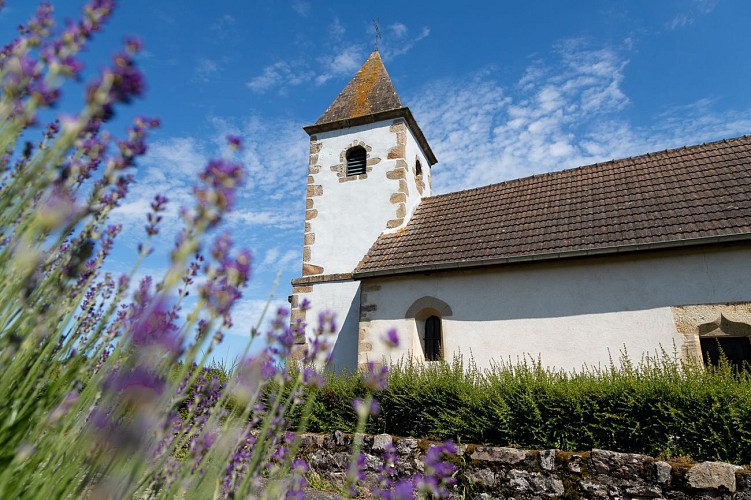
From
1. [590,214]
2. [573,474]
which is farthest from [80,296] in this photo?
[590,214]

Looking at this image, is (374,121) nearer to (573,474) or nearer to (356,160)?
(356,160)

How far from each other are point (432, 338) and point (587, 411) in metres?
4.51

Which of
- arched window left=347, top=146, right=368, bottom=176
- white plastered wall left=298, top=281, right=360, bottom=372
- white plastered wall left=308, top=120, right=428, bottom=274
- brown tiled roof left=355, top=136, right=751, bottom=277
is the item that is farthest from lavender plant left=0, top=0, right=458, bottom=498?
arched window left=347, top=146, right=368, bottom=176

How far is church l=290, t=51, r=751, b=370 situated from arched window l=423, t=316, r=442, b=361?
0.08ft

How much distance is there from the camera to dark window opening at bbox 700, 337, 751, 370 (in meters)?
7.40

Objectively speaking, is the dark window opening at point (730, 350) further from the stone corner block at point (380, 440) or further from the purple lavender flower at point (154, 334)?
the purple lavender flower at point (154, 334)

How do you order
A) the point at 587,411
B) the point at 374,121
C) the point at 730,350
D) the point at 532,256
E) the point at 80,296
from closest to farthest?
the point at 80,296
the point at 587,411
the point at 730,350
the point at 532,256
the point at 374,121

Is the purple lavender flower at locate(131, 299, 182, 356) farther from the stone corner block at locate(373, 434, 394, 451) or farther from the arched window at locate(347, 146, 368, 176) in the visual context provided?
the arched window at locate(347, 146, 368, 176)

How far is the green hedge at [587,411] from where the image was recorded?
5.16m

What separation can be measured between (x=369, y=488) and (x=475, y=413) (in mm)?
1819

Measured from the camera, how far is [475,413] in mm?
6414

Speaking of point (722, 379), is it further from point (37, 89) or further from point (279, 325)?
point (37, 89)

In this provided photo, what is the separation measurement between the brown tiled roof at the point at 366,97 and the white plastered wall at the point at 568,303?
246 inches

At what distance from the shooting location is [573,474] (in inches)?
209
